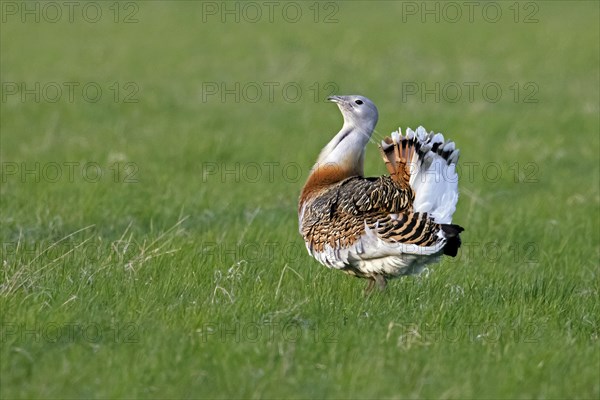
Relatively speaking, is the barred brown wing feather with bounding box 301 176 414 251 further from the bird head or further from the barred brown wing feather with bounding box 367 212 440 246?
the bird head

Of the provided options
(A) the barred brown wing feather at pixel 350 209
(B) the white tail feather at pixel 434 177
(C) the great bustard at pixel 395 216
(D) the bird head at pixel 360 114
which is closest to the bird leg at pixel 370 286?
(C) the great bustard at pixel 395 216

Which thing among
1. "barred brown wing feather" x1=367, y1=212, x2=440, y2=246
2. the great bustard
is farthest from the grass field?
"barred brown wing feather" x1=367, y1=212, x2=440, y2=246

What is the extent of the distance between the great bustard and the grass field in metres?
0.21

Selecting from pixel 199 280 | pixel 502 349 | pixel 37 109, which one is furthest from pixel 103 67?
pixel 502 349

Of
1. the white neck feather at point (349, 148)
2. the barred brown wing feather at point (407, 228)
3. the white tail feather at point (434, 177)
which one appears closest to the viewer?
the barred brown wing feather at point (407, 228)

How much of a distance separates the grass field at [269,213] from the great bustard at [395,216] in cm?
21

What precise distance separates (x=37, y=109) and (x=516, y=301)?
8173 mm

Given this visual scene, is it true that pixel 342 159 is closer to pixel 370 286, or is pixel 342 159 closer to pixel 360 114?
pixel 360 114

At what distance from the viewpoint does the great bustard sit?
5184 millimetres

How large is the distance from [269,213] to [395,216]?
9.17 ft

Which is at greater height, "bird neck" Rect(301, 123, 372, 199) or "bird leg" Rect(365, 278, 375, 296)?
"bird neck" Rect(301, 123, 372, 199)

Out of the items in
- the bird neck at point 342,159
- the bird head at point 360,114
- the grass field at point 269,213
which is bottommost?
the grass field at point 269,213

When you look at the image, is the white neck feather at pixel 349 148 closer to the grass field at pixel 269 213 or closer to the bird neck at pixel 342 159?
the bird neck at pixel 342 159

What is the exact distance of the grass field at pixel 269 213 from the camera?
14.2 ft
